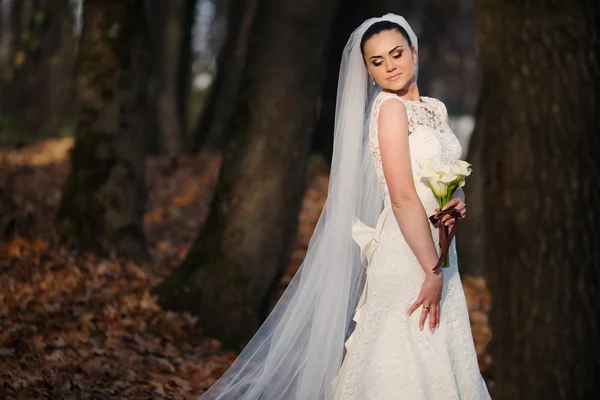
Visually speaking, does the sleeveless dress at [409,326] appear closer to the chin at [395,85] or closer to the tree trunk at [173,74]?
the chin at [395,85]

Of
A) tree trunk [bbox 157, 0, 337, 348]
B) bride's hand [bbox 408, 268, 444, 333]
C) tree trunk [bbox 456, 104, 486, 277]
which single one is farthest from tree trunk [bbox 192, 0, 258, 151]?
bride's hand [bbox 408, 268, 444, 333]

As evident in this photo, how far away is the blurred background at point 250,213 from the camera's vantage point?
212 inches

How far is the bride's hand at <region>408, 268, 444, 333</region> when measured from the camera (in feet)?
15.3

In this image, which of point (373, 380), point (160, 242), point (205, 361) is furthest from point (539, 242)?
point (160, 242)

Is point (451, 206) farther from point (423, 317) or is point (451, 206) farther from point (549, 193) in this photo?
point (549, 193)

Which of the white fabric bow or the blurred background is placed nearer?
the white fabric bow

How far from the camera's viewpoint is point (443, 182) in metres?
4.60

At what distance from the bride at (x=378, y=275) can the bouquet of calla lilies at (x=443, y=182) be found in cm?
6

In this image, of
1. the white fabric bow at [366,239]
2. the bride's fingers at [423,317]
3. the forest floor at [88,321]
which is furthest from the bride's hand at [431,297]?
the forest floor at [88,321]

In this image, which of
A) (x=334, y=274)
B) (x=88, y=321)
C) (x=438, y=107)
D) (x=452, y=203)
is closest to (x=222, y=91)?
(x=88, y=321)

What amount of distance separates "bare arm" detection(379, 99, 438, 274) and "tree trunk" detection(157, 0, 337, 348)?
415 centimetres

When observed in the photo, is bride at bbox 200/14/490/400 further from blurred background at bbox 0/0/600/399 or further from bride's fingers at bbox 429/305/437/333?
blurred background at bbox 0/0/600/399

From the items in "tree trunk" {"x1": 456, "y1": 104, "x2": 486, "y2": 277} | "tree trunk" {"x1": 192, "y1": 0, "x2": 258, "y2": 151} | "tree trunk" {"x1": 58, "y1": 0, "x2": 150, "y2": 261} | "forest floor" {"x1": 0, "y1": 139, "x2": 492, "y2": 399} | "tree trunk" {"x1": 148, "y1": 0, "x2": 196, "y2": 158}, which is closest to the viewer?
"forest floor" {"x1": 0, "y1": 139, "x2": 492, "y2": 399}

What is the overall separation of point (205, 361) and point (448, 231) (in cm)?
409
